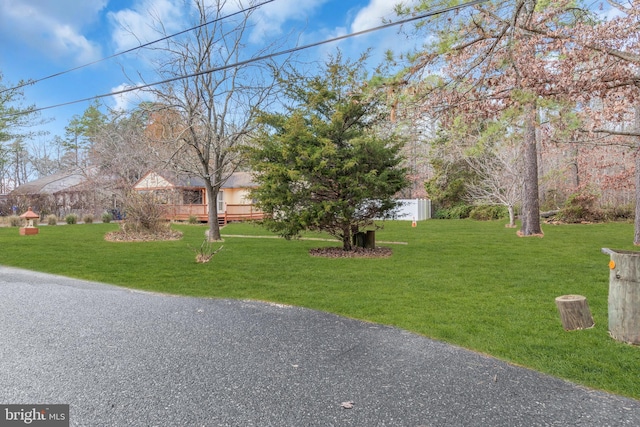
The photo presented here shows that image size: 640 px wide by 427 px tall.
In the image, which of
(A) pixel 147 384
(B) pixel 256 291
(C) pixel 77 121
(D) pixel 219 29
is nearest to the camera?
(A) pixel 147 384

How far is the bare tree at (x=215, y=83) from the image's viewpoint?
12102 millimetres

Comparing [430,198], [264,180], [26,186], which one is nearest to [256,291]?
[264,180]

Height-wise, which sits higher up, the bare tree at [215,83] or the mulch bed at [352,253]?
the bare tree at [215,83]

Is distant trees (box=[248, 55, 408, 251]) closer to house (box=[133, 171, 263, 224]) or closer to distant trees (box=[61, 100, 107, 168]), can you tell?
house (box=[133, 171, 263, 224])

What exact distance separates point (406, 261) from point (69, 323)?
630 centimetres

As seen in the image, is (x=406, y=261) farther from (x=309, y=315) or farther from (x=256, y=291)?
(x=309, y=315)

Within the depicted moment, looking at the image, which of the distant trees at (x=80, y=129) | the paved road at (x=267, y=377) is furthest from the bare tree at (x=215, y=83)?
the distant trees at (x=80, y=129)

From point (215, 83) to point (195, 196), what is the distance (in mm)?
15303

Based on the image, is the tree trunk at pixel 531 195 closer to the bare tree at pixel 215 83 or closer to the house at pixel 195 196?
the bare tree at pixel 215 83

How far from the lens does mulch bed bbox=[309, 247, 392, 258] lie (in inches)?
378

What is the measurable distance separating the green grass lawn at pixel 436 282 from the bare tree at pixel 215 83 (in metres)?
3.39

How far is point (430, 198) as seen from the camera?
89.4 ft

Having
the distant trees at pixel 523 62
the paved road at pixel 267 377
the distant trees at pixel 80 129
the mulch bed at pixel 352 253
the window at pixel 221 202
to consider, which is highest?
the distant trees at pixel 80 129

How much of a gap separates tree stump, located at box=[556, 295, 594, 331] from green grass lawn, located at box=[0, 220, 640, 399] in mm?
84
